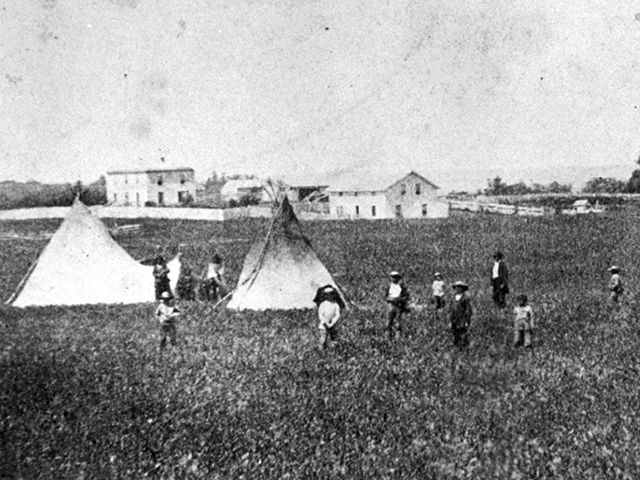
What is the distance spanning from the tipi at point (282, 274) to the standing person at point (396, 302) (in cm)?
522

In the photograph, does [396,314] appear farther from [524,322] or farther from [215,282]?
[215,282]

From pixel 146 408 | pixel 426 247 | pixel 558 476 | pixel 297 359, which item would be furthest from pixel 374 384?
pixel 426 247

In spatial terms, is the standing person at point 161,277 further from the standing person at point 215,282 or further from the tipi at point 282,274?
the tipi at point 282,274

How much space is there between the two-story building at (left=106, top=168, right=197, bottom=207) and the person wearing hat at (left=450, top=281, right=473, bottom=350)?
3167 inches

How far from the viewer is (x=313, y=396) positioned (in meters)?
12.4

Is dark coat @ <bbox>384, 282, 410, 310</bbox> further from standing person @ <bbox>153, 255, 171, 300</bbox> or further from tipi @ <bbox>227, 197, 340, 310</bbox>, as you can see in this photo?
standing person @ <bbox>153, 255, 171, 300</bbox>

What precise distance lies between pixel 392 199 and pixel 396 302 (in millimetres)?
58002

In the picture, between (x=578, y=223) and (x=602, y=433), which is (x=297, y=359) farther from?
(x=578, y=223)

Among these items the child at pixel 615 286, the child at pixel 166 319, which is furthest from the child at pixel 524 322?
the child at pixel 166 319

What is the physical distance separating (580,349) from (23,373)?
33.7ft

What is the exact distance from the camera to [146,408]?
1166cm

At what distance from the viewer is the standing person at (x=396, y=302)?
56.6ft

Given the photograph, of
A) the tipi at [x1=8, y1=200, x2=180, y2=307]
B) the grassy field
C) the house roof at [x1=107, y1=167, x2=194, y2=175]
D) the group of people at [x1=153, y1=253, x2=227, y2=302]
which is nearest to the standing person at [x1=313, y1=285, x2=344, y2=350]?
the grassy field

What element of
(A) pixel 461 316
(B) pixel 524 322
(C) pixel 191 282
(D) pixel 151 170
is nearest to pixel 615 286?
(B) pixel 524 322
